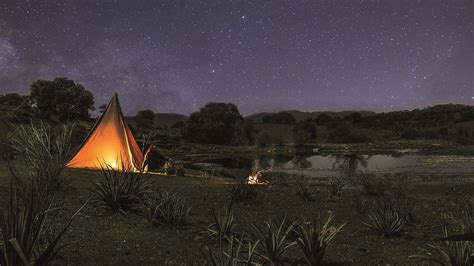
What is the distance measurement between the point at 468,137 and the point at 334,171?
129 feet

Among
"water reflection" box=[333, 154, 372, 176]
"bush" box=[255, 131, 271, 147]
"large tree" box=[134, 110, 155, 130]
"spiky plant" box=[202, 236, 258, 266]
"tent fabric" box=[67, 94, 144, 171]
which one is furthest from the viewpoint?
"large tree" box=[134, 110, 155, 130]

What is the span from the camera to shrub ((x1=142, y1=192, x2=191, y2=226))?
949 centimetres

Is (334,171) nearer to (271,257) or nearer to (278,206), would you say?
(278,206)

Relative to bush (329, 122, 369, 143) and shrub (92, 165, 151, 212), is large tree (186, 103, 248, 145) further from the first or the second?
shrub (92, 165, 151, 212)

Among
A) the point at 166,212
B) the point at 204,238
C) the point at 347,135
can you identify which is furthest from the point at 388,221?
the point at 347,135

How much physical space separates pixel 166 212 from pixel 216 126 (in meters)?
52.4

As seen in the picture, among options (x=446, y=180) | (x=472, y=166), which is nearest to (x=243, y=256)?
(x=446, y=180)

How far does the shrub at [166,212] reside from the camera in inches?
374

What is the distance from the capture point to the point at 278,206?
1303 centimetres

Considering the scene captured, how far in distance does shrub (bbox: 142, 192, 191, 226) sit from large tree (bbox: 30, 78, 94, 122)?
45991 mm

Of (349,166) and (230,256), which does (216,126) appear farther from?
(230,256)

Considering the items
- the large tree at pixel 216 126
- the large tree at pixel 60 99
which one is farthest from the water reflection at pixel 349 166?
the large tree at pixel 60 99

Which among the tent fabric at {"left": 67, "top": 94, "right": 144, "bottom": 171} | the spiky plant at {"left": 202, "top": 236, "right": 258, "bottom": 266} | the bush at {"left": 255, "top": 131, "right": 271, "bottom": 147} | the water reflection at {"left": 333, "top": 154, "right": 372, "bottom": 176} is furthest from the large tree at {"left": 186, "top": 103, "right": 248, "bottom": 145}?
the spiky plant at {"left": 202, "top": 236, "right": 258, "bottom": 266}

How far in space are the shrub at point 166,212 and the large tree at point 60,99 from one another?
45991 mm
